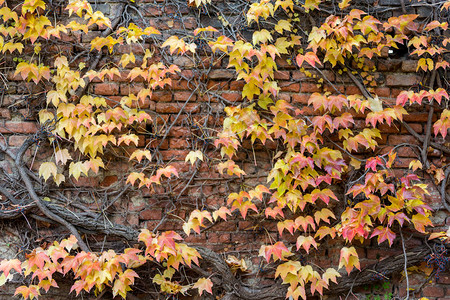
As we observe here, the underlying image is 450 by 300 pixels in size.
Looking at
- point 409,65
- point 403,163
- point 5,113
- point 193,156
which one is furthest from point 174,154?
point 409,65

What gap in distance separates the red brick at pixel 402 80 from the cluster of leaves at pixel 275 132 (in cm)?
9

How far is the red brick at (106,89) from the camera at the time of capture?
2.51 meters

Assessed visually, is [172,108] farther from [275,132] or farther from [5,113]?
[5,113]

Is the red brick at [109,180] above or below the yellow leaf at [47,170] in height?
below

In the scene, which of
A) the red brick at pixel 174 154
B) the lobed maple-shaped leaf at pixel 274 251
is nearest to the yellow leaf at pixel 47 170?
the red brick at pixel 174 154

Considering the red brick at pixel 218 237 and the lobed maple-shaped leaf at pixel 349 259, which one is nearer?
the lobed maple-shaped leaf at pixel 349 259

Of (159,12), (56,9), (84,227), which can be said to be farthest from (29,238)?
(159,12)

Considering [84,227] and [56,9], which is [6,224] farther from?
[56,9]

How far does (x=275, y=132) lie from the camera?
7.98 ft

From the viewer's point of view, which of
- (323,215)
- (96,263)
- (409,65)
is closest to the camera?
(96,263)

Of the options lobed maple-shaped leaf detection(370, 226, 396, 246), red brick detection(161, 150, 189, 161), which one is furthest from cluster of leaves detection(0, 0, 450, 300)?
red brick detection(161, 150, 189, 161)

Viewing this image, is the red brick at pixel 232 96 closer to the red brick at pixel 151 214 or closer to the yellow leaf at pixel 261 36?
the yellow leaf at pixel 261 36

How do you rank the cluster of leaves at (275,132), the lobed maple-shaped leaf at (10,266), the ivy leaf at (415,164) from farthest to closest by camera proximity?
the ivy leaf at (415,164) → the cluster of leaves at (275,132) → the lobed maple-shaped leaf at (10,266)

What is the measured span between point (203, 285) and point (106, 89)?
1.38m
